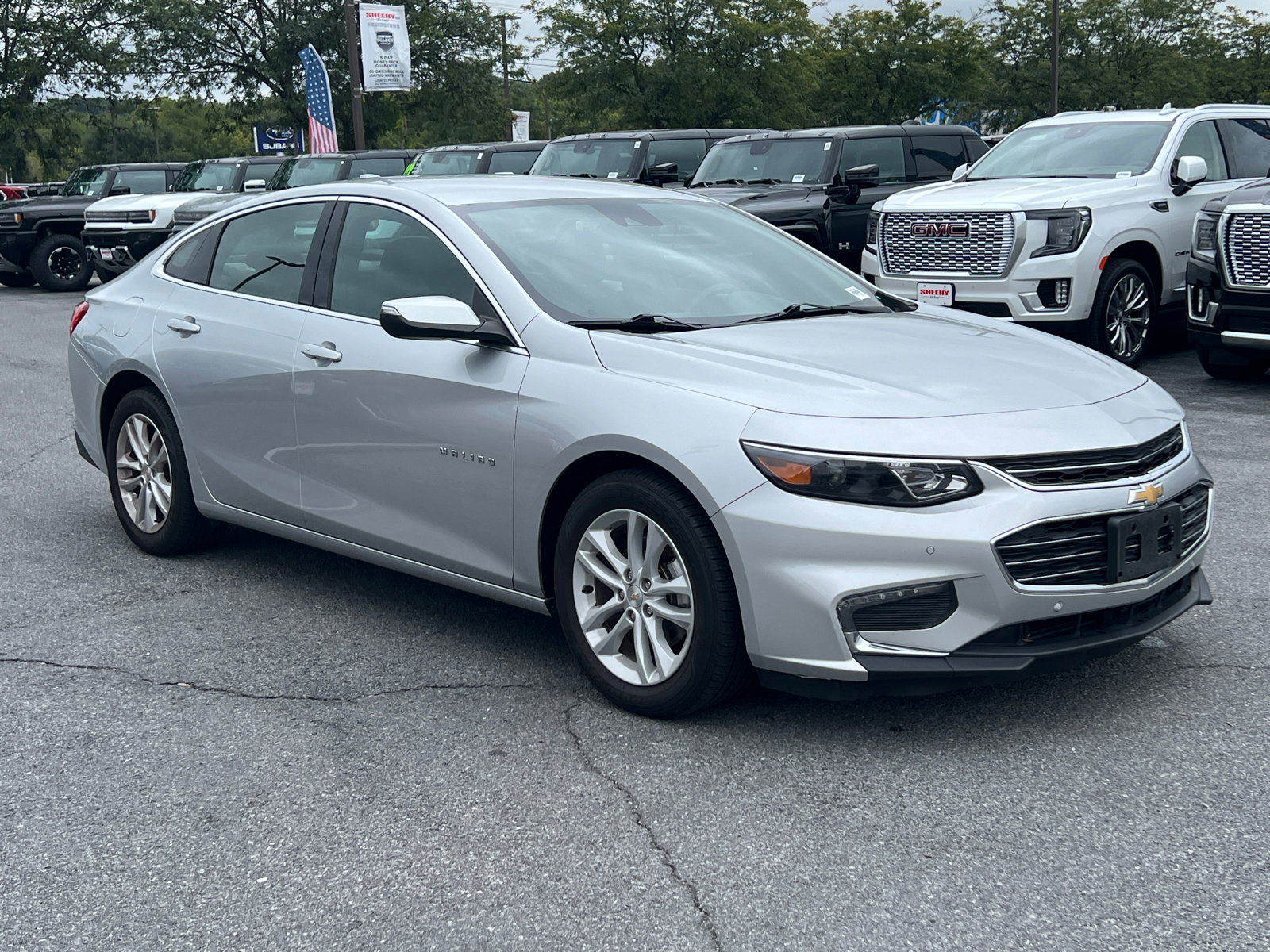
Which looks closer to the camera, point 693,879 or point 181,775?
point 693,879

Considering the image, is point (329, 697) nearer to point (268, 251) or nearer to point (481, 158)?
point (268, 251)

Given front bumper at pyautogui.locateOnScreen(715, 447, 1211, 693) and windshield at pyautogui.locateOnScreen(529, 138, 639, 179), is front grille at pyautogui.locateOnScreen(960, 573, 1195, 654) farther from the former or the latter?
windshield at pyautogui.locateOnScreen(529, 138, 639, 179)

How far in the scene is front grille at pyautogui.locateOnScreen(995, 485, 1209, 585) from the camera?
363 centimetres

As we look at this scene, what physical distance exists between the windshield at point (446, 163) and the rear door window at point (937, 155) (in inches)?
301

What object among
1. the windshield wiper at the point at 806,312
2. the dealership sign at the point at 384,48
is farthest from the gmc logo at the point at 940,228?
the dealership sign at the point at 384,48

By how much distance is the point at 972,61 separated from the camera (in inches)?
1881

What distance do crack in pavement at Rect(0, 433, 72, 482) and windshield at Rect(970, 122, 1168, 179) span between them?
738cm

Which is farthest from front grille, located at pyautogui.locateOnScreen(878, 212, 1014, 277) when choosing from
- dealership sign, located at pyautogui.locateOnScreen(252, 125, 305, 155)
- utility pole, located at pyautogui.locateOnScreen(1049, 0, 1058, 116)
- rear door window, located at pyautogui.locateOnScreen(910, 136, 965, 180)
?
utility pole, located at pyautogui.locateOnScreen(1049, 0, 1058, 116)

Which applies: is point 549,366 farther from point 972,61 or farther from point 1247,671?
point 972,61

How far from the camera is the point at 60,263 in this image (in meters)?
22.2

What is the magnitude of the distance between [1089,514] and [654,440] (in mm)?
1165

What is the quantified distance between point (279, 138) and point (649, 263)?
137 ft

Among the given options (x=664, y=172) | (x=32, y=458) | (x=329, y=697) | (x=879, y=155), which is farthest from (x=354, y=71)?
(x=329, y=697)

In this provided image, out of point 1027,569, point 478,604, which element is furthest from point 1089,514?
point 478,604
